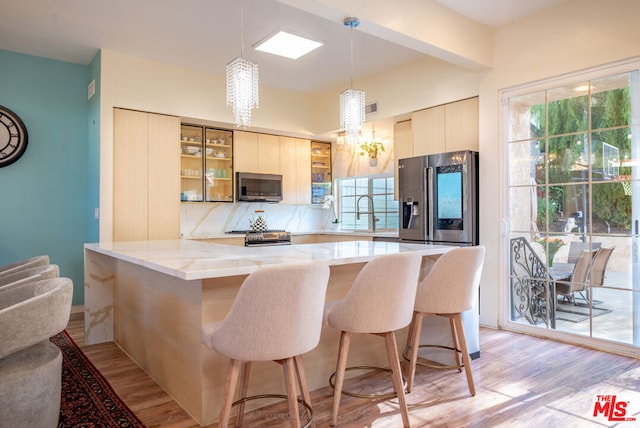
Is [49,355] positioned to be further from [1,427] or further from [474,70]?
[474,70]

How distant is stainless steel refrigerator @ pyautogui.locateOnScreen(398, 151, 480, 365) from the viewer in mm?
4070

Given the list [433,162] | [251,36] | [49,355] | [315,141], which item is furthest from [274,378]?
[315,141]

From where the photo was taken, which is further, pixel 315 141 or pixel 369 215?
pixel 315 141

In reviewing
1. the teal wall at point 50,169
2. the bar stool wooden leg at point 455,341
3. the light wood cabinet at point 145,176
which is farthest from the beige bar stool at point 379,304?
the teal wall at point 50,169

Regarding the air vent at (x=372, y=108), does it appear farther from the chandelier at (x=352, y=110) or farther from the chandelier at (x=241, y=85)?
the chandelier at (x=241, y=85)

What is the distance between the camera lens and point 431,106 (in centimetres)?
462

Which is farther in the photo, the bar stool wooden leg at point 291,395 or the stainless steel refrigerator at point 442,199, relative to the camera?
the stainless steel refrigerator at point 442,199

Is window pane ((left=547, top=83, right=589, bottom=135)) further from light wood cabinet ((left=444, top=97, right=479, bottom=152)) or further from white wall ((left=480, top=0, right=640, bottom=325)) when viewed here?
light wood cabinet ((left=444, top=97, right=479, bottom=152))

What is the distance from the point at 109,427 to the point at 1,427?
60 cm

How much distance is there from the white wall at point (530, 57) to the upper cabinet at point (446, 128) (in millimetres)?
154

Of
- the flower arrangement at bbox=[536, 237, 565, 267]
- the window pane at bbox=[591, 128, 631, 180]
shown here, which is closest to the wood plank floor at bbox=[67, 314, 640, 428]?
the flower arrangement at bbox=[536, 237, 565, 267]

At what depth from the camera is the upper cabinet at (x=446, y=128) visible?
14.0 feet

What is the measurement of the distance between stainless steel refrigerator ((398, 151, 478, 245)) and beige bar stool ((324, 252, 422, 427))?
2.17m

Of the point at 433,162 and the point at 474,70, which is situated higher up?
the point at 474,70
